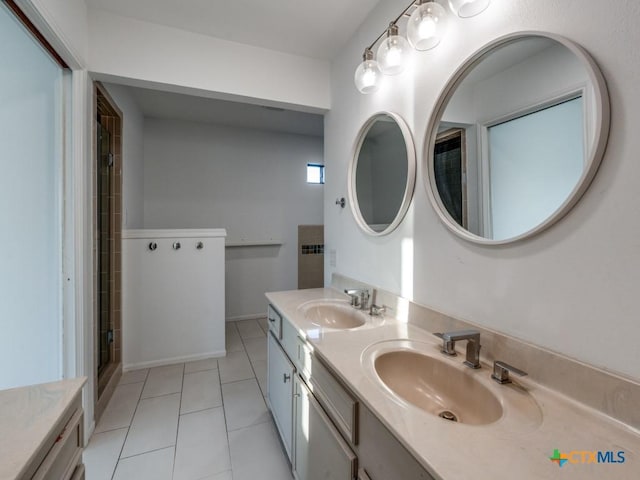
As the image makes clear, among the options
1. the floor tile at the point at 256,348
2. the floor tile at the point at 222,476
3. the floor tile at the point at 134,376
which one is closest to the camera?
the floor tile at the point at 222,476

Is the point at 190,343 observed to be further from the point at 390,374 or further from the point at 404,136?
the point at 404,136

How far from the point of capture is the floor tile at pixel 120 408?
5.91 ft

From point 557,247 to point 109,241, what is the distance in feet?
9.30

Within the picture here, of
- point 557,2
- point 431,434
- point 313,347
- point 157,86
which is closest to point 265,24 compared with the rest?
point 157,86

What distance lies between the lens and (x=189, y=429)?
5.80 ft

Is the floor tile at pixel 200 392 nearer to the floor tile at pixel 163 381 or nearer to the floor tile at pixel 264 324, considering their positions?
the floor tile at pixel 163 381

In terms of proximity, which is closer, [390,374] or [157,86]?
[390,374]

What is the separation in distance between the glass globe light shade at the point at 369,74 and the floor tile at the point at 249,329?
2.78 m

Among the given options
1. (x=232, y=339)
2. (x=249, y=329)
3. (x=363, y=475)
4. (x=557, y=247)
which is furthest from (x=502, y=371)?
(x=249, y=329)

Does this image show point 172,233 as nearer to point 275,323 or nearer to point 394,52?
point 275,323

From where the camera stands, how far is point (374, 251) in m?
1.67

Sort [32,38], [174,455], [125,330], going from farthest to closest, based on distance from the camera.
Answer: [125,330] → [174,455] → [32,38]

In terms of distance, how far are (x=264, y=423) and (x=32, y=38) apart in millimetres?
2415

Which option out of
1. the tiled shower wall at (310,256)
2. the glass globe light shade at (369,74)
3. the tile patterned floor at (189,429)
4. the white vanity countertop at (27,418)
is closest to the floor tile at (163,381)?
the tile patterned floor at (189,429)
